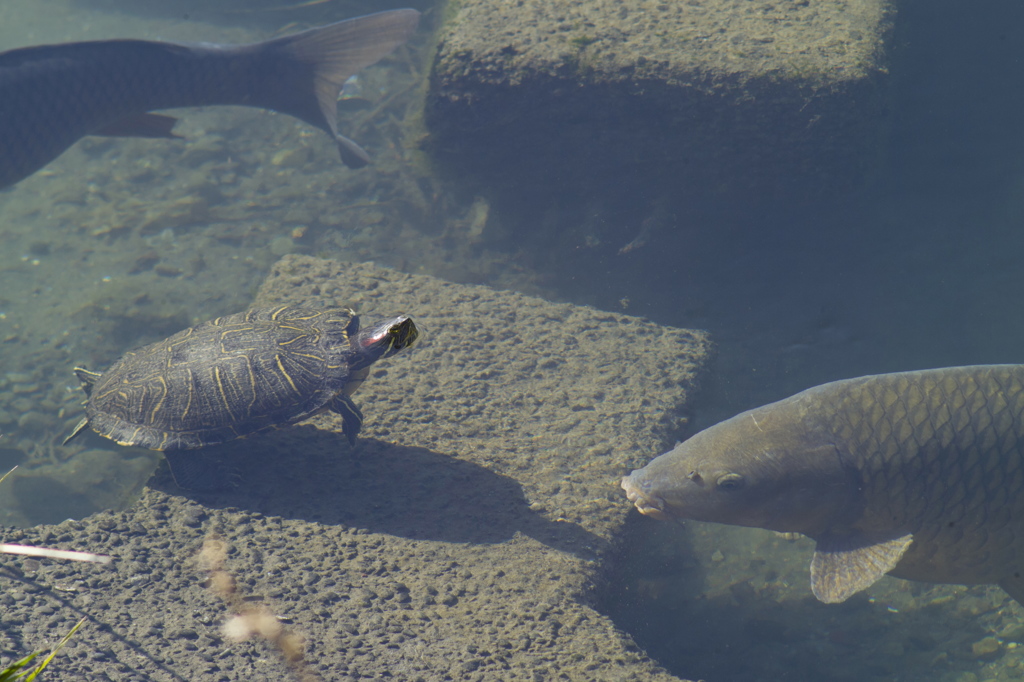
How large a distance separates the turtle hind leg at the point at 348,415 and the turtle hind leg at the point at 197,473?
0.70 m

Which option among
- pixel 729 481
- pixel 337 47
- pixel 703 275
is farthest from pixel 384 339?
pixel 703 275

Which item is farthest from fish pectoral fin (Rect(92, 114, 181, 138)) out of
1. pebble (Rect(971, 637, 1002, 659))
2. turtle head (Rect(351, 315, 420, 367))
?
pebble (Rect(971, 637, 1002, 659))

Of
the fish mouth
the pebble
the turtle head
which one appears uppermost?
the turtle head

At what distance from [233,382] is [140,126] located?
4.00 m

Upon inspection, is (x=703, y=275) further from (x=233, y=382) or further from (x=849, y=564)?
Result: (x=233, y=382)

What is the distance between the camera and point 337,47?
20.1ft

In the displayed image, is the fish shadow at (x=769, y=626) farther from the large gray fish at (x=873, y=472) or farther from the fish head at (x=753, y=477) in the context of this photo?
the large gray fish at (x=873, y=472)

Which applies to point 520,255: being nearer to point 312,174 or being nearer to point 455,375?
point 455,375

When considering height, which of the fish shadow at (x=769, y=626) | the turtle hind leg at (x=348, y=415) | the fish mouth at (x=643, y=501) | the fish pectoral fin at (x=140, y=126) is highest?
the fish pectoral fin at (x=140, y=126)

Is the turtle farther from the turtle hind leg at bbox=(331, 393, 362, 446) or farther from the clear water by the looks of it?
the clear water

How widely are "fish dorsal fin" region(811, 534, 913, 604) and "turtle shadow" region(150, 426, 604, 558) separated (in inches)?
59.2

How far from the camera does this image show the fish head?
155 inches

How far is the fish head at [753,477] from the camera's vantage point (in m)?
3.93

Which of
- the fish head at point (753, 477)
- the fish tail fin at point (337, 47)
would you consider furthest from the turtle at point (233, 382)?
the fish tail fin at point (337, 47)
